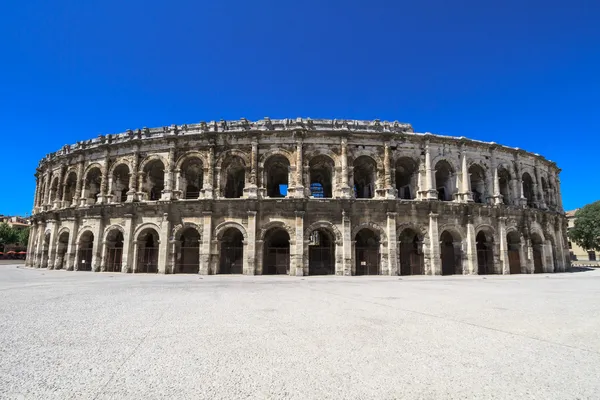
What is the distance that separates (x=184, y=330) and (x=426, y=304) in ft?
18.4

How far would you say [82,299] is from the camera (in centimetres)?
763

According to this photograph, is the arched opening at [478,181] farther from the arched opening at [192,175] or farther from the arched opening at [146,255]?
the arched opening at [146,255]

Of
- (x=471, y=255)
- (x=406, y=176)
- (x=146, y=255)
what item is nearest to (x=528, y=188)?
(x=471, y=255)

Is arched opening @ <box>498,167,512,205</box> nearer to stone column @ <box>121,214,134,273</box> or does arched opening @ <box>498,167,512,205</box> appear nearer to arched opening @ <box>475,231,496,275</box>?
arched opening @ <box>475,231,496,275</box>

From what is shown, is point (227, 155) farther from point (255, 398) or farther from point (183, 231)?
point (255, 398)

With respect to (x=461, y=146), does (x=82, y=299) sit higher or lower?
lower

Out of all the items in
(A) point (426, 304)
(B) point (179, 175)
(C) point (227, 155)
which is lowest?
(A) point (426, 304)

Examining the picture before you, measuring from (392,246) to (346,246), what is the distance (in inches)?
111

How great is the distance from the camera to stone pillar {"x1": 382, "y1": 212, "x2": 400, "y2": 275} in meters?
17.5

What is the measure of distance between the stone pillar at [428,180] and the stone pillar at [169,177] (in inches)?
638

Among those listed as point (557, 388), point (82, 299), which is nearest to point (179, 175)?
point (82, 299)

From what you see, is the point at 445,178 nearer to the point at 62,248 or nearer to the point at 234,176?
the point at 234,176

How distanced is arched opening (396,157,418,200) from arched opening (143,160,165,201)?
652 inches

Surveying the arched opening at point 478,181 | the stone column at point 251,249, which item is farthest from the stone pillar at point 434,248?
the stone column at point 251,249
